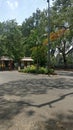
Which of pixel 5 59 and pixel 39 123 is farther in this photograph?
pixel 5 59

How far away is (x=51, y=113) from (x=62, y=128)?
1.73m

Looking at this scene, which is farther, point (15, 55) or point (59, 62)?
point (59, 62)

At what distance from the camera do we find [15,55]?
2507 inches

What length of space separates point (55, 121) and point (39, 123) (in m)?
0.53

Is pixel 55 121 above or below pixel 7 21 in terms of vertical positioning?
below

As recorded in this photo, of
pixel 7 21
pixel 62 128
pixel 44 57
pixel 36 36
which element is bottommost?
pixel 62 128

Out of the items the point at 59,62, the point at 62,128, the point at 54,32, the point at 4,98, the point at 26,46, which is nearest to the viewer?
the point at 62,128

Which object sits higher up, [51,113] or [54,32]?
[54,32]

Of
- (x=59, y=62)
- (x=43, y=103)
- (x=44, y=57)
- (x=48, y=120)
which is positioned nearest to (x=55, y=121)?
(x=48, y=120)

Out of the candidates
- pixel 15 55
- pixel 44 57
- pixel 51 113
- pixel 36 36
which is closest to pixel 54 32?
pixel 36 36

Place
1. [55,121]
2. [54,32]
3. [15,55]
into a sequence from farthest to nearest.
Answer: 1. [15,55]
2. [54,32]
3. [55,121]

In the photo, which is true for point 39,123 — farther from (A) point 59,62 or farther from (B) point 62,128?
(A) point 59,62

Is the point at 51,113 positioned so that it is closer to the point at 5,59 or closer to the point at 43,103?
the point at 43,103

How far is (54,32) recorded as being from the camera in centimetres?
4369
